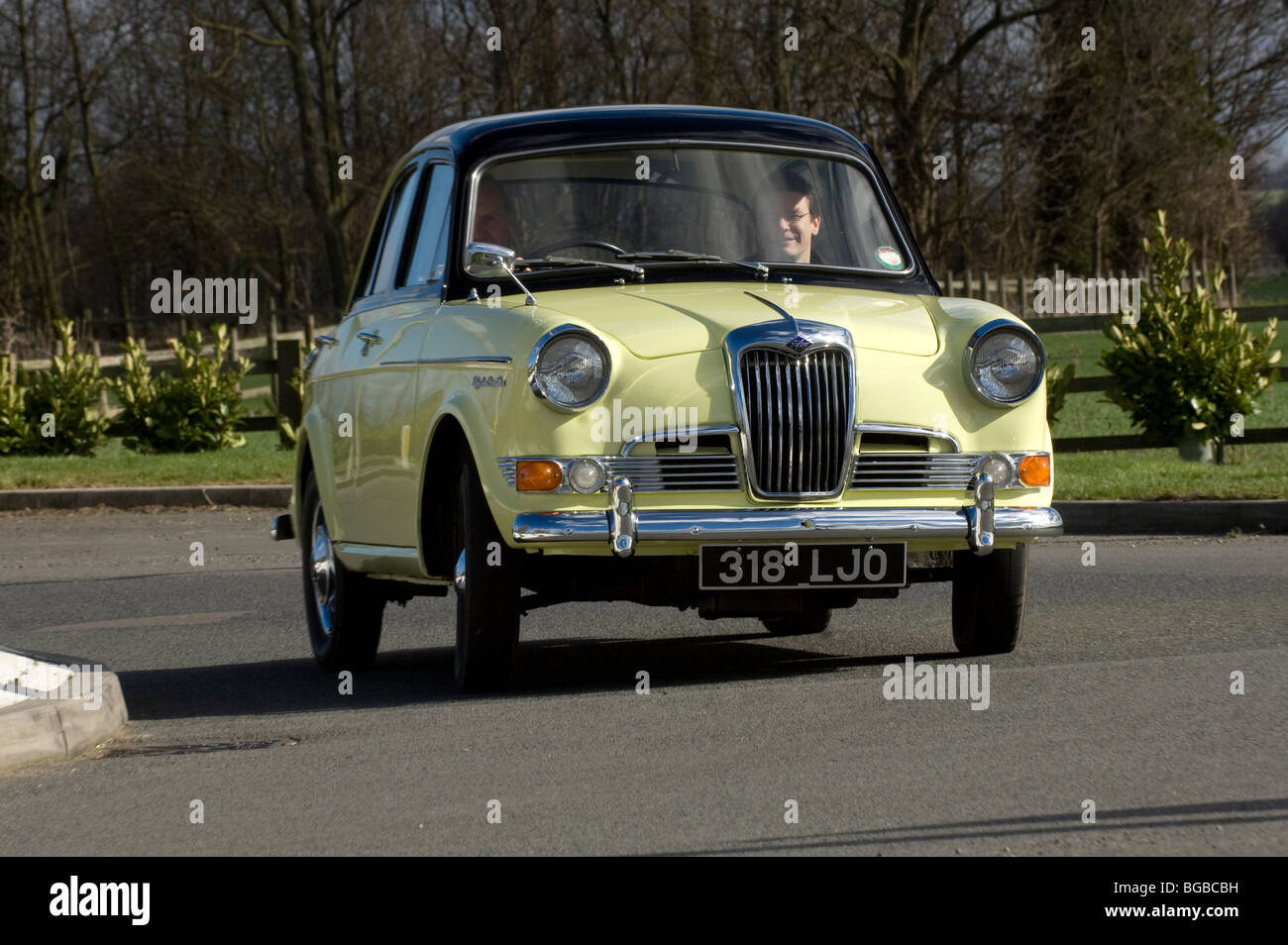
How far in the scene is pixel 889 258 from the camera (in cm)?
780

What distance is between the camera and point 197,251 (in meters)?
56.4

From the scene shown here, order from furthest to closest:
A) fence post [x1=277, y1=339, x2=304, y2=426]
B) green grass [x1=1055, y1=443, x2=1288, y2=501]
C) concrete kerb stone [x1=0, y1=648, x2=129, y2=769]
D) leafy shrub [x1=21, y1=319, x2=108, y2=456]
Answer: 1. fence post [x1=277, y1=339, x2=304, y2=426]
2. leafy shrub [x1=21, y1=319, x2=108, y2=456]
3. green grass [x1=1055, y1=443, x2=1288, y2=501]
4. concrete kerb stone [x1=0, y1=648, x2=129, y2=769]

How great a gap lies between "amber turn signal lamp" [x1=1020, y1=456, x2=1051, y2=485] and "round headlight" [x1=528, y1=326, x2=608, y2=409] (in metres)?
1.56

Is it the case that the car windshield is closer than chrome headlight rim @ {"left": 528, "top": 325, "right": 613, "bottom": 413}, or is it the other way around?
chrome headlight rim @ {"left": 528, "top": 325, "right": 613, "bottom": 413}

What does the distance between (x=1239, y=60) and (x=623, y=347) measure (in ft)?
171

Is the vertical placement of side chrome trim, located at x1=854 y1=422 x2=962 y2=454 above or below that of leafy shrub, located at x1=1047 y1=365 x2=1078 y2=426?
below

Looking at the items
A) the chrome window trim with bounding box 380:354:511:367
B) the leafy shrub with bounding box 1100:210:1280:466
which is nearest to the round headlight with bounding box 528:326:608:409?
the chrome window trim with bounding box 380:354:511:367

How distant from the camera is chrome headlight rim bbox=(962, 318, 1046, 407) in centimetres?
674

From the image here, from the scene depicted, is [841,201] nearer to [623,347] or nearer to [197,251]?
[623,347]

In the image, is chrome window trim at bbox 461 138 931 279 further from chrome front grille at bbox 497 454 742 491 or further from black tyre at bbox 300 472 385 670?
black tyre at bbox 300 472 385 670

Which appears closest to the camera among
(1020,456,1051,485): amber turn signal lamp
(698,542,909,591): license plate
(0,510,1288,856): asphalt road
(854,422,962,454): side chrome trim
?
(0,510,1288,856): asphalt road

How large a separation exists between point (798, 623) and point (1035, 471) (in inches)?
85.6

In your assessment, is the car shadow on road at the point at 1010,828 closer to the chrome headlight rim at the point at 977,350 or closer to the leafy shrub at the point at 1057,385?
the chrome headlight rim at the point at 977,350

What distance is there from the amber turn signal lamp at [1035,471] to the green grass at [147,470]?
11985 mm
